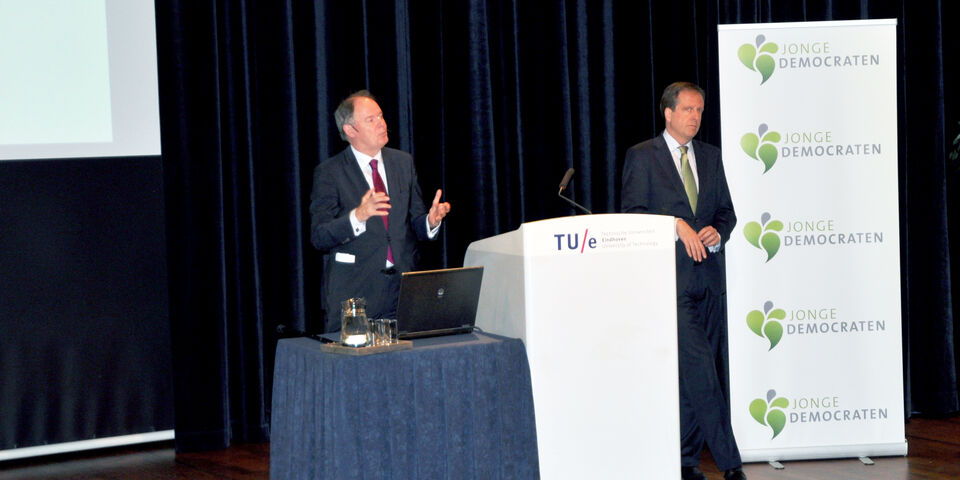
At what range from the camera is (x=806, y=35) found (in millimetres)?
4273

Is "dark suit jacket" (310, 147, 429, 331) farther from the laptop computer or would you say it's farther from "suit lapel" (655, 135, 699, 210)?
"suit lapel" (655, 135, 699, 210)

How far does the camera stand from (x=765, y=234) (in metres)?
4.29

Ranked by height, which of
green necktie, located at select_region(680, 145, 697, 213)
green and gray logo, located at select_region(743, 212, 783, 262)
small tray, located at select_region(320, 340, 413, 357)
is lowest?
small tray, located at select_region(320, 340, 413, 357)

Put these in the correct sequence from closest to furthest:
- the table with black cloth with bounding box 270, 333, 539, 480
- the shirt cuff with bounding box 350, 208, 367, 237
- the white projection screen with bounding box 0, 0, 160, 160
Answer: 1. the table with black cloth with bounding box 270, 333, 539, 480
2. the shirt cuff with bounding box 350, 208, 367, 237
3. the white projection screen with bounding box 0, 0, 160, 160

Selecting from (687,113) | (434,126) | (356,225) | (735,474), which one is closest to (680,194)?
(687,113)

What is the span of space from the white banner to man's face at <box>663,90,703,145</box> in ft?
1.05

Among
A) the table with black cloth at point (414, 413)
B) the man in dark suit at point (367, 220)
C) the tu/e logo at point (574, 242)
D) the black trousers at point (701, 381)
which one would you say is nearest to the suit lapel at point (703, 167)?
the black trousers at point (701, 381)

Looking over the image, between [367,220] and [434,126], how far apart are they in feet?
5.22

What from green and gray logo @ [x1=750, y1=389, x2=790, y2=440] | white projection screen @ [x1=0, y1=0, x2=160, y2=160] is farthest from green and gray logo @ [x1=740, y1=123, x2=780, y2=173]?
white projection screen @ [x1=0, y1=0, x2=160, y2=160]

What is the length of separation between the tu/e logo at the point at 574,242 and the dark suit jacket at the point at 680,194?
946mm

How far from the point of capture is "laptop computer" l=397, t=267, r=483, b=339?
9.63ft

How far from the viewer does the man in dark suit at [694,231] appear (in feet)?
12.9

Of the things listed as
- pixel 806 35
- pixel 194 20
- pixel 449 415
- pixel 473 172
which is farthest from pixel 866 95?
pixel 194 20

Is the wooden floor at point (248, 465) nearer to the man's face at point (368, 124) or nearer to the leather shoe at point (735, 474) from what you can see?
the leather shoe at point (735, 474)
